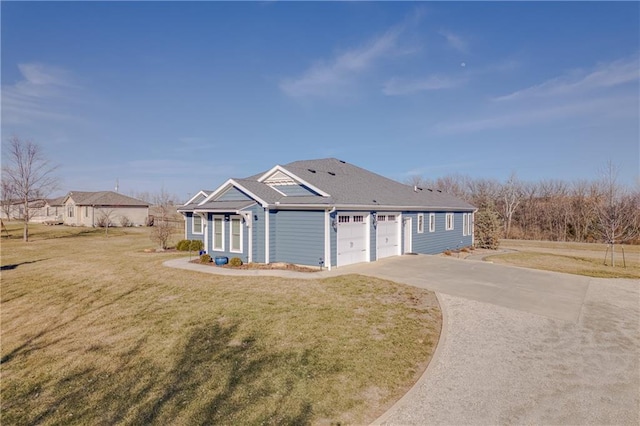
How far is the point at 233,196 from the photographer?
17297mm

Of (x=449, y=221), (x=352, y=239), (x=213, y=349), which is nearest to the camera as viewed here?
(x=213, y=349)

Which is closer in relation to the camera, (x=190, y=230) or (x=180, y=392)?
(x=180, y=392)

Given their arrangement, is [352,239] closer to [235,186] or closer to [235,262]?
[235,262]

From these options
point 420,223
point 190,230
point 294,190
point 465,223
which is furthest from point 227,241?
point 465,223

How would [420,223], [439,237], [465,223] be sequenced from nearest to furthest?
[420,223]
[439,237]
[465,223]

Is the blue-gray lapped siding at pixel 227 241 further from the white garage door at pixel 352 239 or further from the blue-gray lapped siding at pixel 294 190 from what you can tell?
the white garage door at pixel 352 239

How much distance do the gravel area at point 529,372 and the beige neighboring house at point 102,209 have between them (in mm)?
Result: 47213

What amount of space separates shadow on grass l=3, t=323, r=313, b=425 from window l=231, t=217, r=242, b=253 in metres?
8.92

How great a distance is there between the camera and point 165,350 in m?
7.62

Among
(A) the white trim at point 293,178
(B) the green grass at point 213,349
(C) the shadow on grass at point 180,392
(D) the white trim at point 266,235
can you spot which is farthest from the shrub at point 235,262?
(C) the shadow on grass at point 180,392

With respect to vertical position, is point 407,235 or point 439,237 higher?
point 407,235

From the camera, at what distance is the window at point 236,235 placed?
16453 mm

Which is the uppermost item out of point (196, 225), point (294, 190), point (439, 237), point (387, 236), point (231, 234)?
point (294, 190)

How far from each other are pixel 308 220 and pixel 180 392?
985 cm
